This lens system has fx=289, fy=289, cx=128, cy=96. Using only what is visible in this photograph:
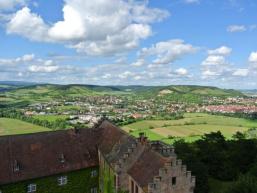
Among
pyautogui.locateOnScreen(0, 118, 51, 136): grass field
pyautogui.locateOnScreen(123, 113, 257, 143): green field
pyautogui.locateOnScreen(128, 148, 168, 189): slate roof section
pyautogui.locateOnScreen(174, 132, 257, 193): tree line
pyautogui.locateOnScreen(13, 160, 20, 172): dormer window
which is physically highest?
pyautogui.locateOnScreen(128, 148, 168, 189): slate roof section

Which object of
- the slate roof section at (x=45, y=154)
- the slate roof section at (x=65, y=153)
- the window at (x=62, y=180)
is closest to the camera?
the slate roof section at (x=65, y=153)

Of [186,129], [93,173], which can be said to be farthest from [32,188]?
[186,129]

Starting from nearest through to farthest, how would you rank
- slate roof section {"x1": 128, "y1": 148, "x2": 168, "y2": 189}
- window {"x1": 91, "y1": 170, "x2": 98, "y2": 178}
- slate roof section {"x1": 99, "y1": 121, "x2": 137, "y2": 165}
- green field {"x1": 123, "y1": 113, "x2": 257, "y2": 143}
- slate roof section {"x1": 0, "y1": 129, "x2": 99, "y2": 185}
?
slate roof section {"x1": 128, "y1": 148, "x2": 168, "y2": 189}
slate roof section {"x1": 0, "y1": 129, "x2": 99, "y2": 185}
slate roof section {"x1": 99, "y1": 121, "x2": 137, "y2": 165}
window {"x1": 91, "y1": 170, "x2": 98, "y2": 178}
green field {"x1": 123, "y1": 113, "x2": 257, "y2": 143}

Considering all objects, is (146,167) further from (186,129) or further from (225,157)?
(186,129)

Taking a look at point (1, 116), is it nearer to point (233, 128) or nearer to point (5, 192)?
point (233, 128)

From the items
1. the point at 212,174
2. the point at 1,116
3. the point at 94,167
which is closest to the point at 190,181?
the point at 94,167

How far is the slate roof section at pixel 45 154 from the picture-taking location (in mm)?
44531

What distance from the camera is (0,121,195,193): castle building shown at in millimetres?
37763

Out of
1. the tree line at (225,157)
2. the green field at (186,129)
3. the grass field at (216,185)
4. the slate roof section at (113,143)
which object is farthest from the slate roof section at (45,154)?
the green field at (186,129)

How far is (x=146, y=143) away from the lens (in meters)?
44.3

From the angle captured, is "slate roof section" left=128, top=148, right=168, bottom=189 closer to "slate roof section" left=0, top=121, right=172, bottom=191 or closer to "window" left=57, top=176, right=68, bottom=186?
"slate roof section" left=0, top=121, right=172, bottom=191

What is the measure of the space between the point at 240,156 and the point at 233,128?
9736 cm

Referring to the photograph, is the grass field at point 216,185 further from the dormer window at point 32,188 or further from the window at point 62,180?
the dormer window at point 32,188

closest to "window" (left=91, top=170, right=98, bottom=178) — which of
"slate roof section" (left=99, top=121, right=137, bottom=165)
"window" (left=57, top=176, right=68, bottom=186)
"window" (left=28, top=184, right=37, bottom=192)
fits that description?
"slate roof section" (left=99, top=121, right=137, bottom=165)
